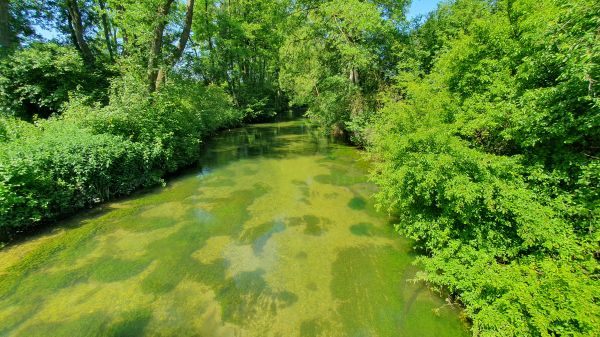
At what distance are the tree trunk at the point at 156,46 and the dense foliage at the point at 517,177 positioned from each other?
435 inches

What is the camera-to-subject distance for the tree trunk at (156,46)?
1125 centimetres

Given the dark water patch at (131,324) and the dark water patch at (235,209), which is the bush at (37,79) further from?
the dark water patch at (131,324)

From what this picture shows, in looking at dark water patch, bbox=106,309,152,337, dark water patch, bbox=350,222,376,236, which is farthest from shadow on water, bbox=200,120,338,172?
dark water patch, bbox=106,309,152,337

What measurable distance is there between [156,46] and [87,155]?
665cm

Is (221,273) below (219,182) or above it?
below

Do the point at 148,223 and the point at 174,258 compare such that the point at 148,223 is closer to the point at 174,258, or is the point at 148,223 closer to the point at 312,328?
the point at 174,258

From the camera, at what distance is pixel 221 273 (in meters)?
5.28

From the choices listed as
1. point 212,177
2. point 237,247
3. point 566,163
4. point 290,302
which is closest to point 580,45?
point 566,163

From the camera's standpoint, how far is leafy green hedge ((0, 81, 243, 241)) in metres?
5.95

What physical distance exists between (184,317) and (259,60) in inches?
1155

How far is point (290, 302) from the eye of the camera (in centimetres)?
457

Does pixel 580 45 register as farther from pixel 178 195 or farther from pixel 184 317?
pixel 178 195

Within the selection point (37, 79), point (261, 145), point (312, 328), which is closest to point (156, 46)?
point (37, 79)

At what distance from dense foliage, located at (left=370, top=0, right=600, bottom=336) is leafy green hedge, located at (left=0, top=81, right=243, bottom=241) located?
8254 mm
